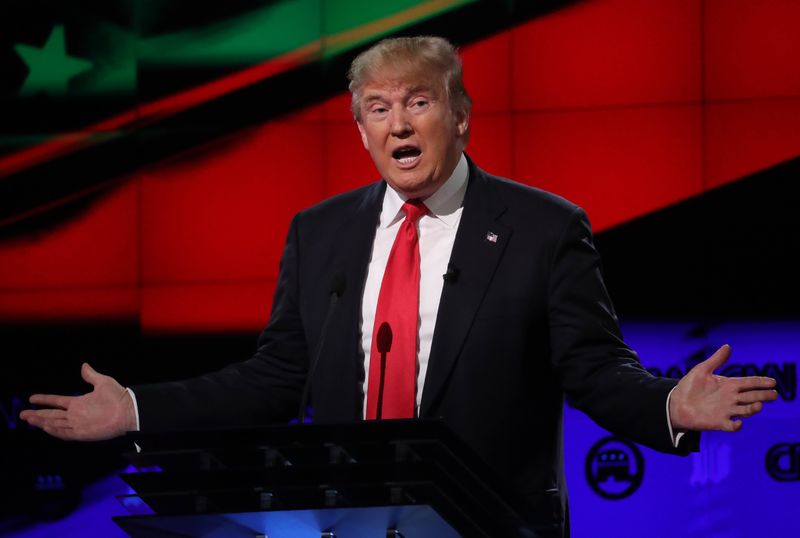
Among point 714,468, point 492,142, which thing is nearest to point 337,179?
point 492,142


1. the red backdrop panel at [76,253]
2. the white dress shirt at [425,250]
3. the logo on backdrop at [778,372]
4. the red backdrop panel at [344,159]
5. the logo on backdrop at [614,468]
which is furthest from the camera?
the red backdrop panel at [76,253]

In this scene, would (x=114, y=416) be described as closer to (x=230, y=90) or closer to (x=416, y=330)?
(x=416, y=330)

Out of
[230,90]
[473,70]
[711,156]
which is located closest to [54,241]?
[230,90]

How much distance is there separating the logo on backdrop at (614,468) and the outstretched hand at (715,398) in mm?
2143

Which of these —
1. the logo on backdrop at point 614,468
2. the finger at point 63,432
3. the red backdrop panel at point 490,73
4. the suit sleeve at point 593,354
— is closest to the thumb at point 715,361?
the suit sleeve at point 593,354

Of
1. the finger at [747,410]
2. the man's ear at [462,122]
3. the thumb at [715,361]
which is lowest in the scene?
the finger at [747,410]

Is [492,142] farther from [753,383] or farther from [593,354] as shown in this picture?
[753,383]

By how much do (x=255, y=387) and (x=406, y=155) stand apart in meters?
0.56

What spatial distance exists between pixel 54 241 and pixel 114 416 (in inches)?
93.3

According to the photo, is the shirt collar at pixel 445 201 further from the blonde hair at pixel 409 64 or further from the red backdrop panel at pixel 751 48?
the red backdrop panel at pixel 751 48

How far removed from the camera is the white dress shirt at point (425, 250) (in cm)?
226

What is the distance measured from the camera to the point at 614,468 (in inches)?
159

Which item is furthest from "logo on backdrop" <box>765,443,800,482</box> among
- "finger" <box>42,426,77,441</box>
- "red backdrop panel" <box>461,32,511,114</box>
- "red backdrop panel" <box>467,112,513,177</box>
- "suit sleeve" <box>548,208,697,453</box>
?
"finger" <box>42,426,77,441</box>

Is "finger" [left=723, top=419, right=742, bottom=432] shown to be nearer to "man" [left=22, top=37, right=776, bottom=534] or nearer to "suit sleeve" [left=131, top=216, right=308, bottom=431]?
"man" [left=22, top=37, right=776, bottom=534]
